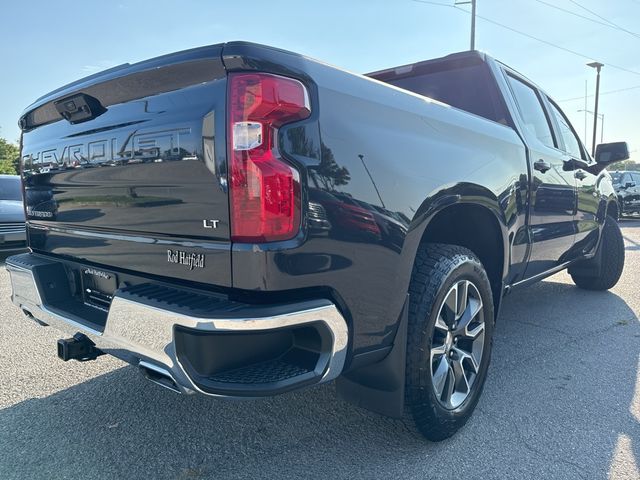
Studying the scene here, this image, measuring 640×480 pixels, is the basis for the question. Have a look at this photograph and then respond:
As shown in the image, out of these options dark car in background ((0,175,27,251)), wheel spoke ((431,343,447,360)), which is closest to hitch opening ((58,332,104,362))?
wheel spoke ((431,343,447,360))

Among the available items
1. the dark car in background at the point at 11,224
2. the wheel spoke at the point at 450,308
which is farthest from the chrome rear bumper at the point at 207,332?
the dark car in background at the point at 11,224

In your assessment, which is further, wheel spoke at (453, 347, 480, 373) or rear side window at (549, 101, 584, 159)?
rear side window at (549, 101, 584, 159)

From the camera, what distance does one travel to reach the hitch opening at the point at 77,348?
2109mm

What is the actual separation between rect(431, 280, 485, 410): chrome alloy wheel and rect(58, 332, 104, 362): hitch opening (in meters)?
1.51

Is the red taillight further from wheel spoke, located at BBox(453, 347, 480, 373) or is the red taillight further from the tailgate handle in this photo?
wheel spoke, located at BBox(453, 347, 480, 373)

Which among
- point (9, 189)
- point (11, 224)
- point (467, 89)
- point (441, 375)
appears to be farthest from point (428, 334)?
point (9, 189)

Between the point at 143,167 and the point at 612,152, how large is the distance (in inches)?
175

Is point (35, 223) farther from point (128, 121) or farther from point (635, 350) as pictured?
point (635, 350)

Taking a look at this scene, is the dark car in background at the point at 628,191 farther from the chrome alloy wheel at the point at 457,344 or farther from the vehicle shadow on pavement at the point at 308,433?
the chrome alloy wheel at the point at 457,344

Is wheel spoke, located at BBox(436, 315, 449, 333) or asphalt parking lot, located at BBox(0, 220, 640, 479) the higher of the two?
wheel spoke, located at BBox(436, 315, 449, 333)

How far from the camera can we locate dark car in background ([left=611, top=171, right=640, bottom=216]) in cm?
1691

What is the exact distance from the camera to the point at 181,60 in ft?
5.75

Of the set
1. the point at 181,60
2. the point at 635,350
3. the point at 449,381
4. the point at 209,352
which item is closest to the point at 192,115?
the point at 181,60

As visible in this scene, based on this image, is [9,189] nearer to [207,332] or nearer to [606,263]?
[207,332]
